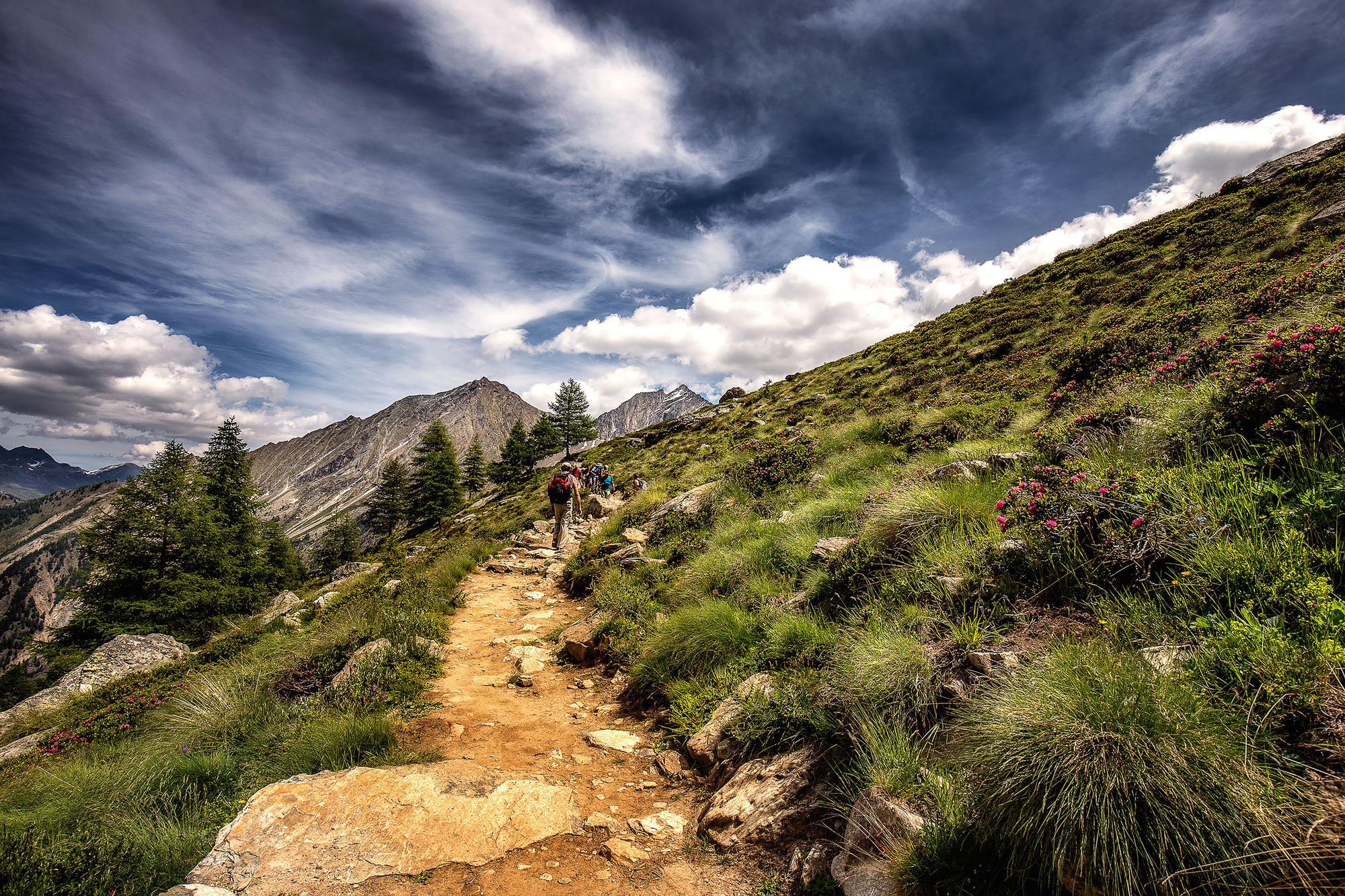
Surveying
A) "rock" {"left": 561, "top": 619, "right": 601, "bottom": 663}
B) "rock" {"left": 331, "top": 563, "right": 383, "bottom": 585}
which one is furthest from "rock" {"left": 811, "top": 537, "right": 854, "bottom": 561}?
"rock" {"left": 331, "top": 563, "right": 383, "bottom": 585}

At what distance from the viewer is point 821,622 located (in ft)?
Result: 16.7

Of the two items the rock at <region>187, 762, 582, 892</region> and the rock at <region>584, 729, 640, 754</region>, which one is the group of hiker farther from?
the rock at <region>187, 762, 582, 892</region>

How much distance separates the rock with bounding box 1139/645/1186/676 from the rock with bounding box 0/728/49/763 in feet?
43.4

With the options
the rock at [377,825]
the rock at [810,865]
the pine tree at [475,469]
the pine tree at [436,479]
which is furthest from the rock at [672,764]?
the pine tree at [475,469]

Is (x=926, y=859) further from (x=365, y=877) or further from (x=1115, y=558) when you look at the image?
(x=365, y=877)

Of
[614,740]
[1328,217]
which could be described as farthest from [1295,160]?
[614,740]

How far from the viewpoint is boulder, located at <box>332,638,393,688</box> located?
6391 millimetres

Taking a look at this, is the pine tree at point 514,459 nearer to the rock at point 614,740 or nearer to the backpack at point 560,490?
the backpack at point 560,490

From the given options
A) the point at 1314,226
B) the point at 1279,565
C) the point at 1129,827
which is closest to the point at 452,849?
the point at 1129,827

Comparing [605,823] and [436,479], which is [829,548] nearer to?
[605,823]

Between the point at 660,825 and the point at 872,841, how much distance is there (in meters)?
1.96

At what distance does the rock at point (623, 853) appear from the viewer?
3.62 m

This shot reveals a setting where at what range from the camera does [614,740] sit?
5.43 meters

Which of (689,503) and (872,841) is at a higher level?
(689,503)
